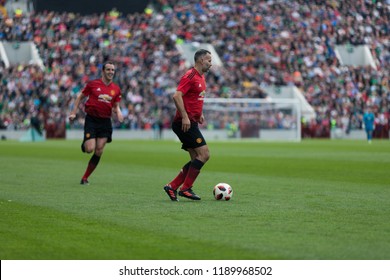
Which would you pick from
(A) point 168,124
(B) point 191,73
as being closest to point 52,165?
(B) point 191,73

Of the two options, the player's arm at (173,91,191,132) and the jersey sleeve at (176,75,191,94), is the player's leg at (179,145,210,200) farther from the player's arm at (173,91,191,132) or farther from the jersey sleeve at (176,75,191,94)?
the jersey sleeve at (176,75,191,94)

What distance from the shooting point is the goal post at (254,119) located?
56.8 m

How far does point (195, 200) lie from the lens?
47.8 ft

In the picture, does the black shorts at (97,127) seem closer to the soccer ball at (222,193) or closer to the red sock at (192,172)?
the red sock at (192,172)

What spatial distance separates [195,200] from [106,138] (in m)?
4.88

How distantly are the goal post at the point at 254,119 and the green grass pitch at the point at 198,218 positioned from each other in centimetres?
3481

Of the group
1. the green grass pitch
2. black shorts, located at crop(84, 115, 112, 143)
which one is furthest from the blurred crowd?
black shorts, located at crop(84, 115, 112, 143)

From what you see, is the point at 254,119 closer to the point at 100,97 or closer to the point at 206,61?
the point at 100,97

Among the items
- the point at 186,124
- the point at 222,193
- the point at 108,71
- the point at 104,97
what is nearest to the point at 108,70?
the point at 108,71

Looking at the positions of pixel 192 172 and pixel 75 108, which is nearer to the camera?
pixel 192 172

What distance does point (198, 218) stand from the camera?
471 inches

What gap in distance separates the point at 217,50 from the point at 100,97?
45.4m

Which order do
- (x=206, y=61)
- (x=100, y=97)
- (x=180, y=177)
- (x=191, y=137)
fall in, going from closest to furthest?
(x=206, y=61)
(x=191, y=137)
(x=180, y=177)
(x=100, y=97)
